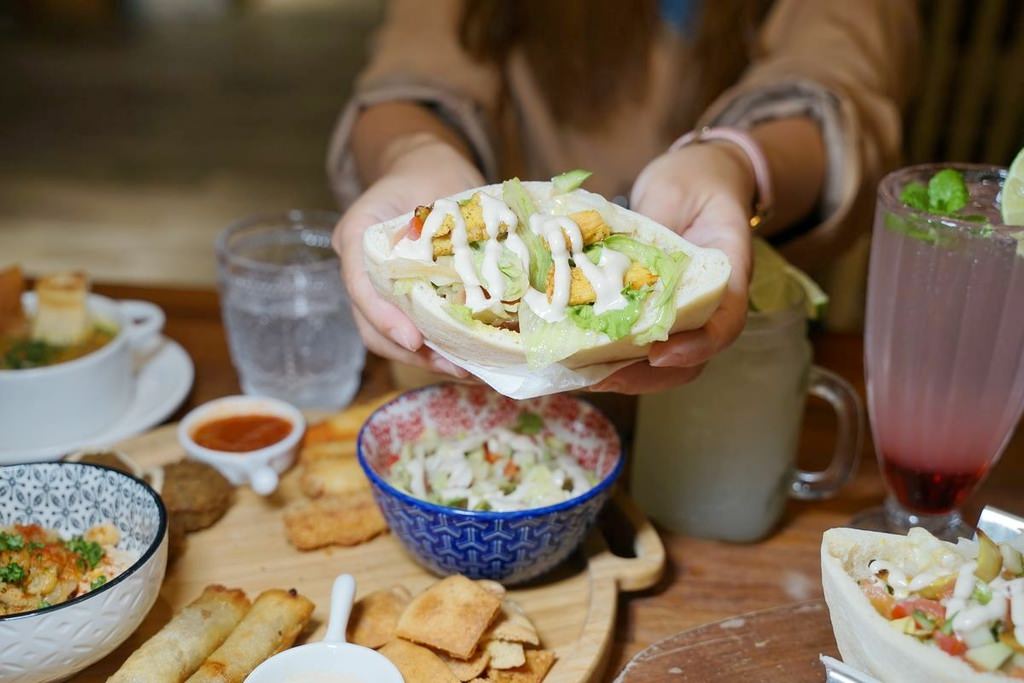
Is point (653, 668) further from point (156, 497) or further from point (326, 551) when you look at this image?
point (156, 497)

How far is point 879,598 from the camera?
102cm

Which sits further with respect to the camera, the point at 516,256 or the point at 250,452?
the point at 250,452

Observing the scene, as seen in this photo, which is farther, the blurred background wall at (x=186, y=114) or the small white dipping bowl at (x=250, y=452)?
the blurred background wall at (x=186, y=114)

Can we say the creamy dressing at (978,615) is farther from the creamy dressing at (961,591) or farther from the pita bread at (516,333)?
the pita bread at (516,333)

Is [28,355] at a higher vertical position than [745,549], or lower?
higher

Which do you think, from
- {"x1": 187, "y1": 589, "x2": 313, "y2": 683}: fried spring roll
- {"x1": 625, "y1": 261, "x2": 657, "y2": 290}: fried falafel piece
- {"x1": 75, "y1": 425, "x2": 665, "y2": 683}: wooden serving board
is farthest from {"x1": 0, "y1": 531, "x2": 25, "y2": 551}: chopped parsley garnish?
{"x1": 625, "y1": 261, "x2": 657, "y2": 290}: fried falafel piece

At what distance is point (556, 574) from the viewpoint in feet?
4.64

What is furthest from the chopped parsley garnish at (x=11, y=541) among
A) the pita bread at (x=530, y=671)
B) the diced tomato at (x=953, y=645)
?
the diced tomato at (x=953, y=645)

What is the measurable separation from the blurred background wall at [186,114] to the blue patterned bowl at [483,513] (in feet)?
4.79

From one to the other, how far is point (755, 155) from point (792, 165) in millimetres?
171

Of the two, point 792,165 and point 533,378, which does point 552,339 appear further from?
point 792,165

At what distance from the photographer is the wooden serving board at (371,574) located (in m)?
1.28

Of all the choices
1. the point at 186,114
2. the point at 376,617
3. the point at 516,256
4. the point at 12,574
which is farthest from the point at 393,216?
the point at 186,114

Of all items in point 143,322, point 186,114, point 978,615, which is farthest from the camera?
point 186,114
